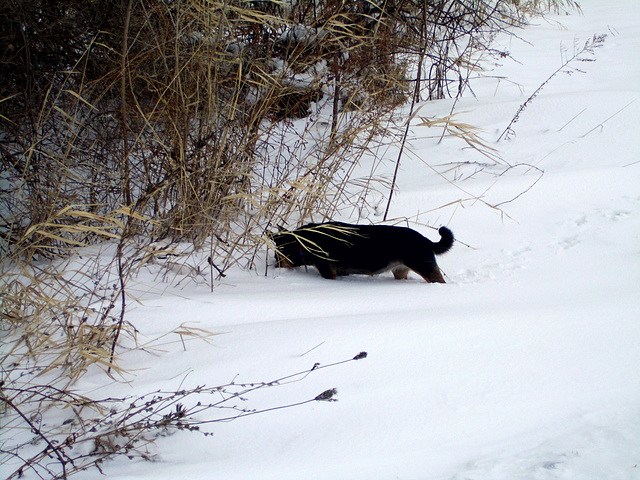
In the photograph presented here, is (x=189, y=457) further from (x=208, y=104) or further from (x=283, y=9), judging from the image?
(x=283, y=9)

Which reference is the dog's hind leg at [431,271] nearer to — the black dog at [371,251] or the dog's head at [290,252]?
the black dog at [371,251]

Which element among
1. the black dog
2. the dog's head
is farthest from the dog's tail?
the dog's head

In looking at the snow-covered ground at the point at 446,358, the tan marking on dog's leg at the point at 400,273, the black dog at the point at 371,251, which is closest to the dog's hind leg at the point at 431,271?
the black dog at the point at 371,251

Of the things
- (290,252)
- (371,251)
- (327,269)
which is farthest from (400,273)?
(290,252)

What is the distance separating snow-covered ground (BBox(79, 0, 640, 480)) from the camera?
5.67ft

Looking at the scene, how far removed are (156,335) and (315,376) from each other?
3.05 feet

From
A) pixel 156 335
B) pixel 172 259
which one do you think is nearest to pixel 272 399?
pixel 156 335

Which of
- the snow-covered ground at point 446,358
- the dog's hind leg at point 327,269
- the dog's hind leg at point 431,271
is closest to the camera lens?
the snow-covered ground at point 446,358

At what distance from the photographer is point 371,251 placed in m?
3.86

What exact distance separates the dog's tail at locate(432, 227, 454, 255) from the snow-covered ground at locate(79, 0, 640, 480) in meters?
0.19

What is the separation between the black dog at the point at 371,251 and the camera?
12.2 ft

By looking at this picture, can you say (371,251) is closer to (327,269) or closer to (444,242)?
(327,269)

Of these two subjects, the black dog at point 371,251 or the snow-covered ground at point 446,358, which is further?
the black dog at point 371,251

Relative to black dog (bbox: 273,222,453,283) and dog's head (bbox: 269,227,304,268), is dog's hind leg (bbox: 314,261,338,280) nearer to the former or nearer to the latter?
black dog (bbox: 273,222,453,283)
